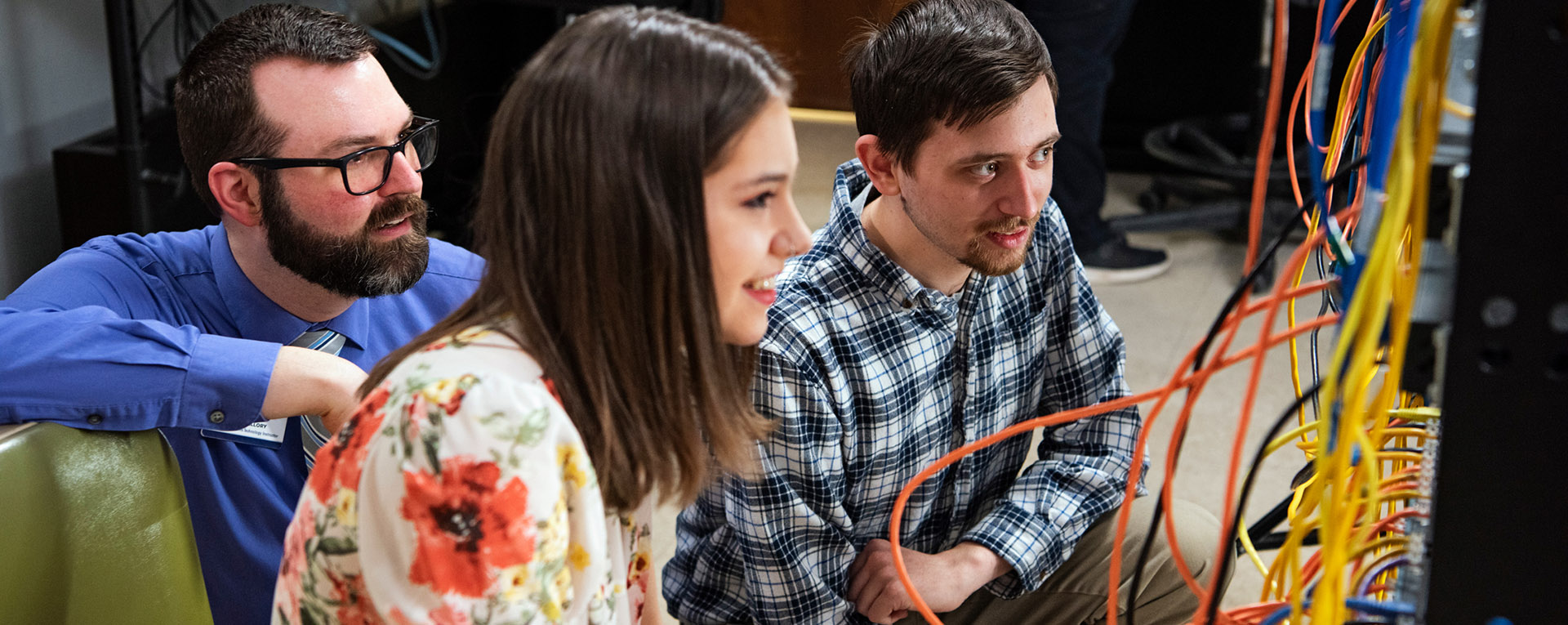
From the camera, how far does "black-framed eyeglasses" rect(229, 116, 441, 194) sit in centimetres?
129

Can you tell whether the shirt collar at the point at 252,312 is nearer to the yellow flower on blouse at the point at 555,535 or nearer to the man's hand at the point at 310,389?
the man's hand at the point at 310,389

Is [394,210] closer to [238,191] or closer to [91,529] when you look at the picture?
[238,191]

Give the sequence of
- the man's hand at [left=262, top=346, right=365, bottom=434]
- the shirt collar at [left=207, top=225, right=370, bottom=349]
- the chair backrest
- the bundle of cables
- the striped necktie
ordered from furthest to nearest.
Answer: the shirt collar at [left=207, top=225, right=370, bottom=349], the striped necktie, the man's hand at [left=262, top=346, right=365, bottom=434], the chair backrest, the bundle of cables

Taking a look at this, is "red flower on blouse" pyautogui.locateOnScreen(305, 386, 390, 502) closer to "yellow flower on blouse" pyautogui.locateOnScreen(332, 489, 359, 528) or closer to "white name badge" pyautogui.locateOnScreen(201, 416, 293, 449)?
"yellow flower on blouse" pyautogui.locateOnScreen(332, 489, 359, 528)

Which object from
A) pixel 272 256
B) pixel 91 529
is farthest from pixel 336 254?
pixel 91 529

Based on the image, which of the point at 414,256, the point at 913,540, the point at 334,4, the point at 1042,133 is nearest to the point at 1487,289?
the point at 1042,133

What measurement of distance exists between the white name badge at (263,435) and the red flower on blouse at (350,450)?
1.28 feet

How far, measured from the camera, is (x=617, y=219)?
0.77m

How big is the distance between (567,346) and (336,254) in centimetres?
55

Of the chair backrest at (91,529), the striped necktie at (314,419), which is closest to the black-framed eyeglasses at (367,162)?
the striped necktie at (314,419)

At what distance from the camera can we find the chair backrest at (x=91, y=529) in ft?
3.09

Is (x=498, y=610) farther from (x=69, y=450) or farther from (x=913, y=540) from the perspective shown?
(x=913, y=540)

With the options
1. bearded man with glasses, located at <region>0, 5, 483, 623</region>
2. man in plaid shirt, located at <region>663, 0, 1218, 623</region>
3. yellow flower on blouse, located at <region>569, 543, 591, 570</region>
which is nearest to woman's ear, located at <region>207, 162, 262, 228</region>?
bearded man with glasses, located at <region>0, 5, 483, 623</region>

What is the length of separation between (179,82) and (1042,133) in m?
0.87
